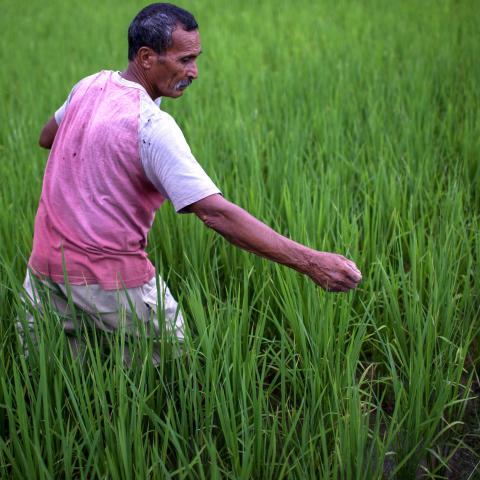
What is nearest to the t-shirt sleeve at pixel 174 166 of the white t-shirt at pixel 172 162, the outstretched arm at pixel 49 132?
the white t-shirt at pixel 172 162

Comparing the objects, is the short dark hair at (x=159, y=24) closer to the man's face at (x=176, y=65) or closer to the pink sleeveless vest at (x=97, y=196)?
the man's face at (x=176, y=65)

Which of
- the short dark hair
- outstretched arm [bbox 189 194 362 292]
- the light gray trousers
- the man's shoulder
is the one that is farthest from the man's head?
the light gray trousers

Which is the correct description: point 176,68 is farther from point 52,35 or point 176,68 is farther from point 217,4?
point 217,4

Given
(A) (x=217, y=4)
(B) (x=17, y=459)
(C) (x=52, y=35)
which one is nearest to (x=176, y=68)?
(B) (x=17, y=459)

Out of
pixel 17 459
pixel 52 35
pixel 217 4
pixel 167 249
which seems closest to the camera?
pixel 17 459

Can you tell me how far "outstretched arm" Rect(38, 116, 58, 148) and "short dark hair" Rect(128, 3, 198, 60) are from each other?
0.46 m

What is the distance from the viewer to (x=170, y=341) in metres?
1.63

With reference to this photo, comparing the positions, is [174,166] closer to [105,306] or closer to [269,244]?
[269,244]

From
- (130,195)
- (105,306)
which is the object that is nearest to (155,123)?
(130,195)

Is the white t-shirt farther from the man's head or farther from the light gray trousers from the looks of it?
the light gray trousers

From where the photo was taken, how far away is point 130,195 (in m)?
1.55

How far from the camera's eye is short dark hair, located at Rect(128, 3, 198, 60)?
4.96 feet

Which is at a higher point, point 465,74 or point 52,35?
point 52,35

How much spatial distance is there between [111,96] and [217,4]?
6.07 meters
